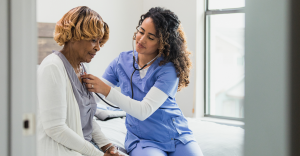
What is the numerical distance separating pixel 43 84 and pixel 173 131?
775 millimetres

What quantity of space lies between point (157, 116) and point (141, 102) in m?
0.17

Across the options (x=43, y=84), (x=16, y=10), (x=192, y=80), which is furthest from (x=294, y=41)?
(x=192, y=80)

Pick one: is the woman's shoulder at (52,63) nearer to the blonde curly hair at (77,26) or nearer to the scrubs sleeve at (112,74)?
the blonde curly hair at (77,26)

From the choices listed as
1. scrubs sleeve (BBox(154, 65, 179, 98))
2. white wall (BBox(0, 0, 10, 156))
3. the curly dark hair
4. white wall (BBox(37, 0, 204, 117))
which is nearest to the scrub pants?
scrubs sleeve (BBox(154, 65, 179, 98))

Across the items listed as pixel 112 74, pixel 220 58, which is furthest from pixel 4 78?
pixel 220 58

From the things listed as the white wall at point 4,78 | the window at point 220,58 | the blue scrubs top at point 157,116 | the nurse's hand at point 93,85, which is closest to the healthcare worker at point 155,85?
the blue scrubs top at point 157,116

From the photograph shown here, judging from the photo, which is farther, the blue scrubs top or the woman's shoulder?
the blue scrubs top

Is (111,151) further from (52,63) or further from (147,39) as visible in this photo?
(147,39)

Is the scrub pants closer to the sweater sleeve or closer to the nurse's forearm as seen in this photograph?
the nurse's forearm

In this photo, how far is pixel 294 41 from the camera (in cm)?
38

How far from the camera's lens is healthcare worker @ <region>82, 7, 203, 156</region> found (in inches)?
58.8

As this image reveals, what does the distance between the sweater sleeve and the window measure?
2.88 metres

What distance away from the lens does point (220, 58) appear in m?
3.76

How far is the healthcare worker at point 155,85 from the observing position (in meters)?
1.49
